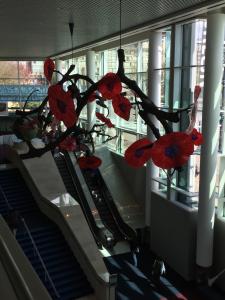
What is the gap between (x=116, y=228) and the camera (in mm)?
14938

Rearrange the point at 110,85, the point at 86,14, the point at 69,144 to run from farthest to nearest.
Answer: the point at 86,14 → the point at 69,144 → the point at 110,85

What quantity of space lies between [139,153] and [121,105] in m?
0.81

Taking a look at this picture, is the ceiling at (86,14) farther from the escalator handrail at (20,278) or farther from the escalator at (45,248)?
the escalator at (45,248)

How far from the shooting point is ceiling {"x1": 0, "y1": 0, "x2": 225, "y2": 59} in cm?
834

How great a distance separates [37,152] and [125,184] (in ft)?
41.1

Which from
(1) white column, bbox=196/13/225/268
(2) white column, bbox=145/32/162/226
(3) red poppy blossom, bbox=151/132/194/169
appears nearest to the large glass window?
(2) white column, bbox=145/32/162/226

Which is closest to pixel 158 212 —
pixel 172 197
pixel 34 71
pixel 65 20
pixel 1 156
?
pixel 172 197

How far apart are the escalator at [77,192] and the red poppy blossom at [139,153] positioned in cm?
1022

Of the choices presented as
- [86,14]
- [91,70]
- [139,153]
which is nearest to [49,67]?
[139,153]

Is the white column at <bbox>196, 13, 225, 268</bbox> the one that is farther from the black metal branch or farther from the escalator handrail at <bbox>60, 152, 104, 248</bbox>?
the black metal branch

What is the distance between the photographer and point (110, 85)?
4.20 m

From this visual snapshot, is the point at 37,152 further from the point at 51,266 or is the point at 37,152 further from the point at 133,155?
the point at 51,266

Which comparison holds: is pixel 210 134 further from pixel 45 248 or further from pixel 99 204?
pixel 99 204

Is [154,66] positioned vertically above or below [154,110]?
above
